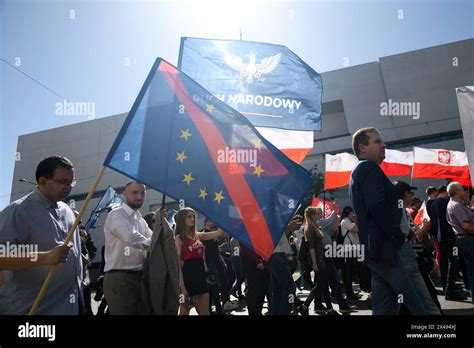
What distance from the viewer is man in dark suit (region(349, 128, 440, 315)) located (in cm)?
314

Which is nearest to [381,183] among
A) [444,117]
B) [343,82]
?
[444,117]

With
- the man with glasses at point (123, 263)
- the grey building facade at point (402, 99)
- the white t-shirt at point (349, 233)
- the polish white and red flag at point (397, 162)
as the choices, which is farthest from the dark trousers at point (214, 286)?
the grey building facade at point (402, 99)

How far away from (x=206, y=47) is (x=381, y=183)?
4.25 m

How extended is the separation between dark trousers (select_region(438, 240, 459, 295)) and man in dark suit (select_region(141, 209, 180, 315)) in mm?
5237

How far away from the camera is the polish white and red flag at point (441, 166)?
39.2 feet

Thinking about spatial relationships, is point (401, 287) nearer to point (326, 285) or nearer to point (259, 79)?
point (326, 285)

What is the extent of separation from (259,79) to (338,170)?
6.54 metres

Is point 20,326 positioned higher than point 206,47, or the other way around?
point 206,47

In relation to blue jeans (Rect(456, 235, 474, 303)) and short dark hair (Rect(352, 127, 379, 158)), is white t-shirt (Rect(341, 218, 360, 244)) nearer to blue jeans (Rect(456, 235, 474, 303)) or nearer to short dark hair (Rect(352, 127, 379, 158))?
blue jeans (Rect(456, 235, 474, 303))

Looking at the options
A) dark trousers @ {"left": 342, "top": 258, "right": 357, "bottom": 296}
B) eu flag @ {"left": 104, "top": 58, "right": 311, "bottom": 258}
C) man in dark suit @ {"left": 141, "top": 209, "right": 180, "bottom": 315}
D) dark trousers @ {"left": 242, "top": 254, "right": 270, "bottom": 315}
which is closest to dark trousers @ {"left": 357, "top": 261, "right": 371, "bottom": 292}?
dark trousers @ {"left": 342, "top": 258, "right": 357, "bottom": 296}

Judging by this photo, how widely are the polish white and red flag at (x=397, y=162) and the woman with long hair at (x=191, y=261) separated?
9.82 meters

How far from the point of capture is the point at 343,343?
4109mm

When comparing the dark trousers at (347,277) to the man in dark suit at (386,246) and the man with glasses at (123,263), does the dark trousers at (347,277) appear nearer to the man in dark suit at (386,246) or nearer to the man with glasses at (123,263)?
the man in dark suit at (386,246)

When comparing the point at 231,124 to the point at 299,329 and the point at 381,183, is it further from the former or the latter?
the point at 299,329
